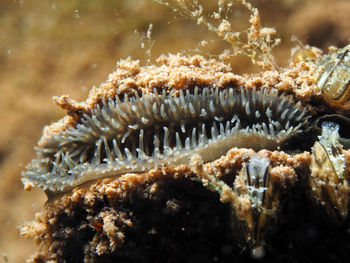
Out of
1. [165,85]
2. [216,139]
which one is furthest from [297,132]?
[165,85]

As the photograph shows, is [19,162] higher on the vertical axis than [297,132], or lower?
higher

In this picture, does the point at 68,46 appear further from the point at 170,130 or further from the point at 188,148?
the point at 188,148

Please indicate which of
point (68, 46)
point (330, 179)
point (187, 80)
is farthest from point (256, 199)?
point (68, 46)

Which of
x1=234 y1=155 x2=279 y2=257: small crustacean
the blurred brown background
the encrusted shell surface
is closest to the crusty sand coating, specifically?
the encrusted shell surface

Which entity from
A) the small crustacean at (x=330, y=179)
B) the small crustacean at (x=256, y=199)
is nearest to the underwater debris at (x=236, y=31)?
the small crustacean at (x=330, y=179)

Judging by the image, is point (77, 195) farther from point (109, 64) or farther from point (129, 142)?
point (109, 64)

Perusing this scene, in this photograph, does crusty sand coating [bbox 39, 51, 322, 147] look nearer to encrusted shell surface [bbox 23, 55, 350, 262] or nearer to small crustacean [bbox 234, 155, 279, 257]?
encrusted shell surface [bbox 23, 55, 350, 262]

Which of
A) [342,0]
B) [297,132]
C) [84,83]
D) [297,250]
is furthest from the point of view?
[84,83]
